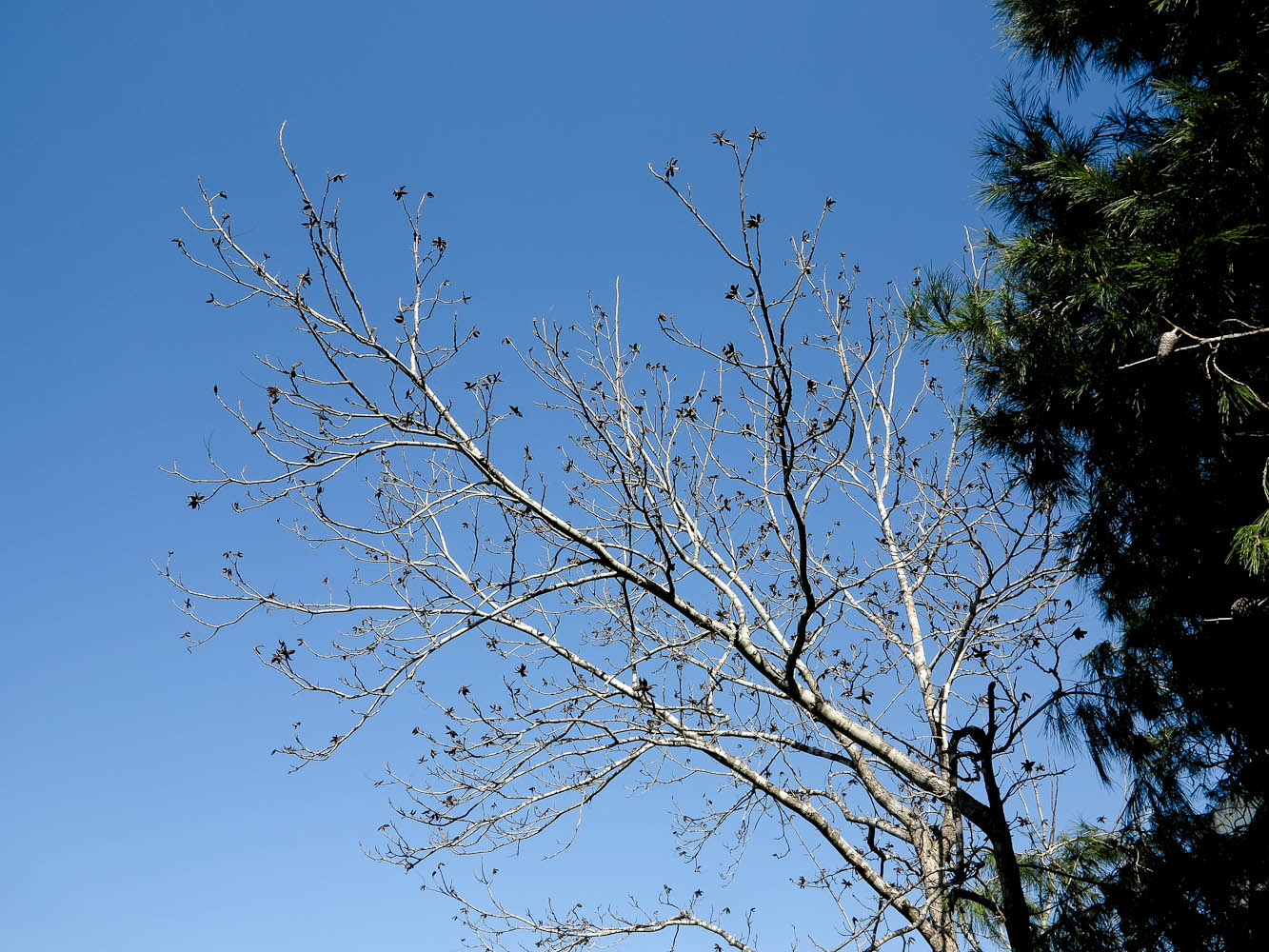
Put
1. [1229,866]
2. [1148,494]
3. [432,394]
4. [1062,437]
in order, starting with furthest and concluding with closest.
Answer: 1. [1062,437]
2. [1148,494]
3. [432,394]
4. [1229,866]

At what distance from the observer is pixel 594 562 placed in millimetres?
4578

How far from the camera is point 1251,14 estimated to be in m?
4.39

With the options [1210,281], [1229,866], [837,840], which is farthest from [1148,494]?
[837,840]

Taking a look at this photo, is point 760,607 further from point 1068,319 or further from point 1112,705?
point 1068,319

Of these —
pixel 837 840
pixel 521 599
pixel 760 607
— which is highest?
pixel 760 607

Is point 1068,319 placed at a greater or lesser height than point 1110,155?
lesser

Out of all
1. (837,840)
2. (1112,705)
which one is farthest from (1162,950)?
(837,840)

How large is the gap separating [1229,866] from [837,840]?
6.74ft

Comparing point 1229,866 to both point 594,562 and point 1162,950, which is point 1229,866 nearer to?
point 1162,950

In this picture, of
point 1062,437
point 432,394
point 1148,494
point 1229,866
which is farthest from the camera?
point 1062,437

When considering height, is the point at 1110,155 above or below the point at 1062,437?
above

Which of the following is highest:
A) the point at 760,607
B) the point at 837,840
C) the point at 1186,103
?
the point at 1186,103

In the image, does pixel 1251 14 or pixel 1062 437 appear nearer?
pixel 1251 14

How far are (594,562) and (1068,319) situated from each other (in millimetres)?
A: 2640
